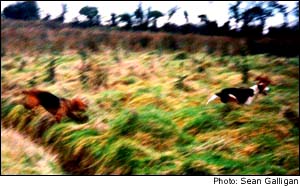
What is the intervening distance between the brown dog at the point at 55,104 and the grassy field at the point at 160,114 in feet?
0.31

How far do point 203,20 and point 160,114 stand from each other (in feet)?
4.98

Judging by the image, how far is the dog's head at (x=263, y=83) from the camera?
533 cm

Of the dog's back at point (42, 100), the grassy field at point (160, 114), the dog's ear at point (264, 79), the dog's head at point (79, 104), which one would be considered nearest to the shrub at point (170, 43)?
the grassy field at point (160, 114)

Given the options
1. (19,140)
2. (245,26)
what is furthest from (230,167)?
(19,140)

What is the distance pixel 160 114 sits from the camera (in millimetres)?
5137

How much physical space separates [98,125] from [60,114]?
0.58 m

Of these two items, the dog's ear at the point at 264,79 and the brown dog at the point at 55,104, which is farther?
the dog's ear at the point at 264,79

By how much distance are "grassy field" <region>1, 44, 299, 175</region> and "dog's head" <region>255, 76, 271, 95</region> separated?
2.8 inches

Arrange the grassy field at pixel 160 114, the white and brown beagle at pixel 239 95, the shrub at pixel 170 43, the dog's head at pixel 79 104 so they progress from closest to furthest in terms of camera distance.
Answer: the grassy field at pixel 160 114
the white and brown beagle at pixel 239 95
the dog's head at pixel 79 104
the shrub at pixel 170 43

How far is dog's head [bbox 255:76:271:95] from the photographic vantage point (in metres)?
5.33

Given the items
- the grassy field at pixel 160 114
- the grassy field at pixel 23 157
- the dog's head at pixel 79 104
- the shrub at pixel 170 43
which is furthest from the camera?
the shrub at pixel 170 43

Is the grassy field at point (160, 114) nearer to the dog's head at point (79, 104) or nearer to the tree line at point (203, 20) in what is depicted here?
the dog's head at point (79, 104)

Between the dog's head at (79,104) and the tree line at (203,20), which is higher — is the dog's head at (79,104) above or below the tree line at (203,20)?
below

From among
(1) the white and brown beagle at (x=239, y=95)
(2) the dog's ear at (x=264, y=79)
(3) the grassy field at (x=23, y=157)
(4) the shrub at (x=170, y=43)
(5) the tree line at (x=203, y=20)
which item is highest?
(5) the tree line at (x=203, y=20)
